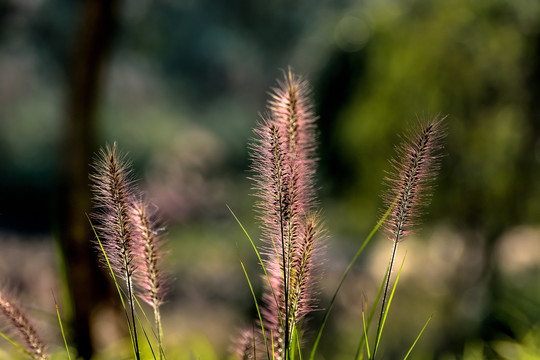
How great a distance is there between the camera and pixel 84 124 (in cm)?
211

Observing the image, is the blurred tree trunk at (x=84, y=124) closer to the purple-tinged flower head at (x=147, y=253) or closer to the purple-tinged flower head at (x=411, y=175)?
the purple-tinged flower head at (x=147, y=253)

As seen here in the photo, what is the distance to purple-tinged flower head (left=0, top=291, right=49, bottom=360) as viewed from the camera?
0.75 meters

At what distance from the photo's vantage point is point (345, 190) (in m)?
4.76

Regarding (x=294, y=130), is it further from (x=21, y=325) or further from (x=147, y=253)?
(x=21, y=325)

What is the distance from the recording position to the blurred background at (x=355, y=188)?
6.73 ft

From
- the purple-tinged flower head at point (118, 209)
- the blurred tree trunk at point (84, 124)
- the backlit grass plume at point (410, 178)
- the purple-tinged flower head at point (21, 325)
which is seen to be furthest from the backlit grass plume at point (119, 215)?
the blurred tree trunk at point (84, 124)

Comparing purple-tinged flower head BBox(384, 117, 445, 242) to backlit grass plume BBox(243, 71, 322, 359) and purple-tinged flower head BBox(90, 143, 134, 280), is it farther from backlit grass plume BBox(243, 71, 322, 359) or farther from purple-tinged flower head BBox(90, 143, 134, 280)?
purple-tinged flower head BBox(90, 143, 134, 280)

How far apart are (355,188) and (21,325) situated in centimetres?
406

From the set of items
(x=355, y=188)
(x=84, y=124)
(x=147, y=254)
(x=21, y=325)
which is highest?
(x=355, y=188)

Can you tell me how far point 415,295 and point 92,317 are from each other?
3833mm

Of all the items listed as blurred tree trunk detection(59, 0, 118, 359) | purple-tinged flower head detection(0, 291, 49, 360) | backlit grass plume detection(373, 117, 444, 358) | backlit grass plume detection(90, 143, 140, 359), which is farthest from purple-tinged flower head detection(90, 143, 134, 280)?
blurred tree trunk detection(59, 0, 118, 359)

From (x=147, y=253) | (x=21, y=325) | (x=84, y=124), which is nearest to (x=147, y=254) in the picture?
(x=147, y=253)

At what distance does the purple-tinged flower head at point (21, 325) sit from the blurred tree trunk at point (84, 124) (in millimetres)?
1230

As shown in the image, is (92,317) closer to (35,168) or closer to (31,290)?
(31,290)
